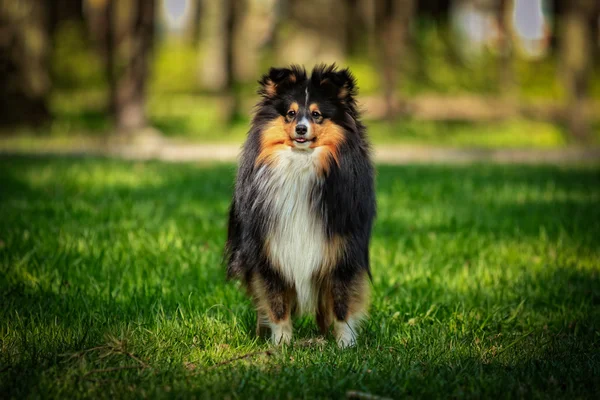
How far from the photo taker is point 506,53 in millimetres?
19359

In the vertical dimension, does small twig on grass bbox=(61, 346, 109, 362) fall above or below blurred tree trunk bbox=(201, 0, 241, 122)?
below

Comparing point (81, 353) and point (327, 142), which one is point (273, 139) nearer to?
point (327, 142)

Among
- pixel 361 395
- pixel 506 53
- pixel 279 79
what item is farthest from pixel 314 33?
pixel 361 395

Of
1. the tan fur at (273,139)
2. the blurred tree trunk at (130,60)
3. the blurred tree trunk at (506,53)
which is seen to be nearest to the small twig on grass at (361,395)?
the tan fur at (273,139)

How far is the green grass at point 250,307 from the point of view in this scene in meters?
3.35

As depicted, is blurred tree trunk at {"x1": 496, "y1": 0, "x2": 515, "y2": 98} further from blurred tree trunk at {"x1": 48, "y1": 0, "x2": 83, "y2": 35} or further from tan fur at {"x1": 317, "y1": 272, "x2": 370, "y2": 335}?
tan fur at {"x1": 317, "y1": 272, "x2": 370, "y2": 335}

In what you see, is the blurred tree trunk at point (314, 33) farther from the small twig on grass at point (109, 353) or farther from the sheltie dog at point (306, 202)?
the small twig on grass at point (109, 353)

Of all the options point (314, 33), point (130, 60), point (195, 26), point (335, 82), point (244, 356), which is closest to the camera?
point (244, 356)

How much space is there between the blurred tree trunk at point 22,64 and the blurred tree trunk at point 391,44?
26.3 ft

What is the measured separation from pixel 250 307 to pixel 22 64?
1083 cm

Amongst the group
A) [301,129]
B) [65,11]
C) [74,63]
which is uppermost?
[65,11]

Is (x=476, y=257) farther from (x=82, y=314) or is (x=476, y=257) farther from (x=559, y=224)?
(x=82, y=314)

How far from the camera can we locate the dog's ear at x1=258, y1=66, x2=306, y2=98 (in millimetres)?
4035

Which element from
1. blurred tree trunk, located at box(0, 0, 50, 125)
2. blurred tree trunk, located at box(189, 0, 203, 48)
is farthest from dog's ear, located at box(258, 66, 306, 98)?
blurred tree trunk, located at box(189, 0, 203, 48)
